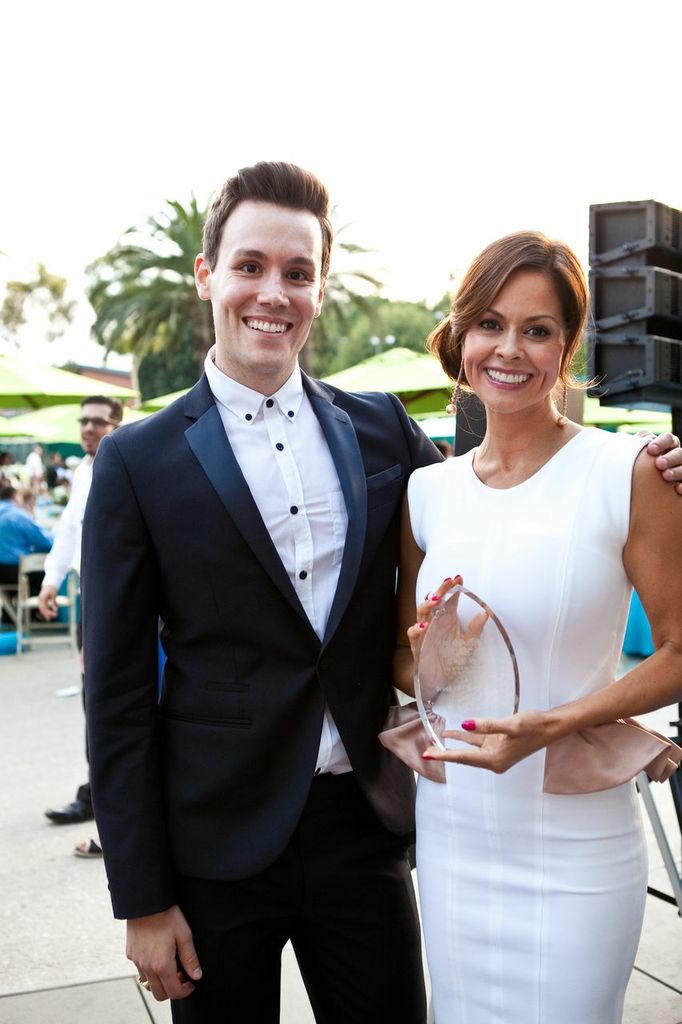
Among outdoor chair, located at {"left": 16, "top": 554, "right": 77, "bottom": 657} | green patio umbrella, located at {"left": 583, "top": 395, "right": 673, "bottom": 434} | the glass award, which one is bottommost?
outdoor chair, located at {"left": 16, "top": 554, "right": 77, "bottom": 657}

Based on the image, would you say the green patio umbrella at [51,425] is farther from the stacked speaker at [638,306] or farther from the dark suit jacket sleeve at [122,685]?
the dark suit jacket sleeve at [122,685]

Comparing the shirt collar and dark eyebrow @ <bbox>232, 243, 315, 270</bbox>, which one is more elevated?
dark eyebrow @ <bbox>232, 243, 315, 270</bbox>

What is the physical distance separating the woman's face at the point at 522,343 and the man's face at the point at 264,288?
0.37 metres

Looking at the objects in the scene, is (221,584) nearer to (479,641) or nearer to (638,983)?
(479,641)

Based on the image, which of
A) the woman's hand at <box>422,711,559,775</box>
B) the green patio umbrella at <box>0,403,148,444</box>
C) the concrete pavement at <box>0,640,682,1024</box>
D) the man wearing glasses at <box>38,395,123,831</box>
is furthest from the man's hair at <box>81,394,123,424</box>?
the green patio umbrella at <box>0,403,148,444</box>

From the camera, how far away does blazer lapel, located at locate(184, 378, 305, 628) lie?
202 cm

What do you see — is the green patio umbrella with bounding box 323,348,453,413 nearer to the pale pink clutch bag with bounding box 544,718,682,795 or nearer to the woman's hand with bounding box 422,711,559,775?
the pale pink clutch bag with bounding box 544,718,682,795

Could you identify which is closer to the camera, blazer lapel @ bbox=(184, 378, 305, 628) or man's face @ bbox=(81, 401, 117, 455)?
blazer lapel @ bbox=(184, 378, 305, 628)

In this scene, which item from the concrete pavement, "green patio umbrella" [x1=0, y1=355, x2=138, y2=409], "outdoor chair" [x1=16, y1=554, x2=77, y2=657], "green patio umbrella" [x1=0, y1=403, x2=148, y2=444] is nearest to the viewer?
the concrete pavement

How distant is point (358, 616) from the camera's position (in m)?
2.13

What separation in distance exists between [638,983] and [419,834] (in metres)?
2.14

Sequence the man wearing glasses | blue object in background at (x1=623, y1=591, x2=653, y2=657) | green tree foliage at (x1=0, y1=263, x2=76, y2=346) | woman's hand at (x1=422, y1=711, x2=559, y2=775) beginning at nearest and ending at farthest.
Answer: woman's hand at (x1=422, y1=711, x2=559, y2=775) < the man wearing glasses < blue object in background at (x1=623, y1=591, x2=653, y2=657) < green tree foliage at (x1=0, y1=263, x2=76, y2=346)

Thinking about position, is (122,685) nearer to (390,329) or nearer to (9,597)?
(9,597)

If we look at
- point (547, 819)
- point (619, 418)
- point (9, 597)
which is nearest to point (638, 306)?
point (547, 819)
